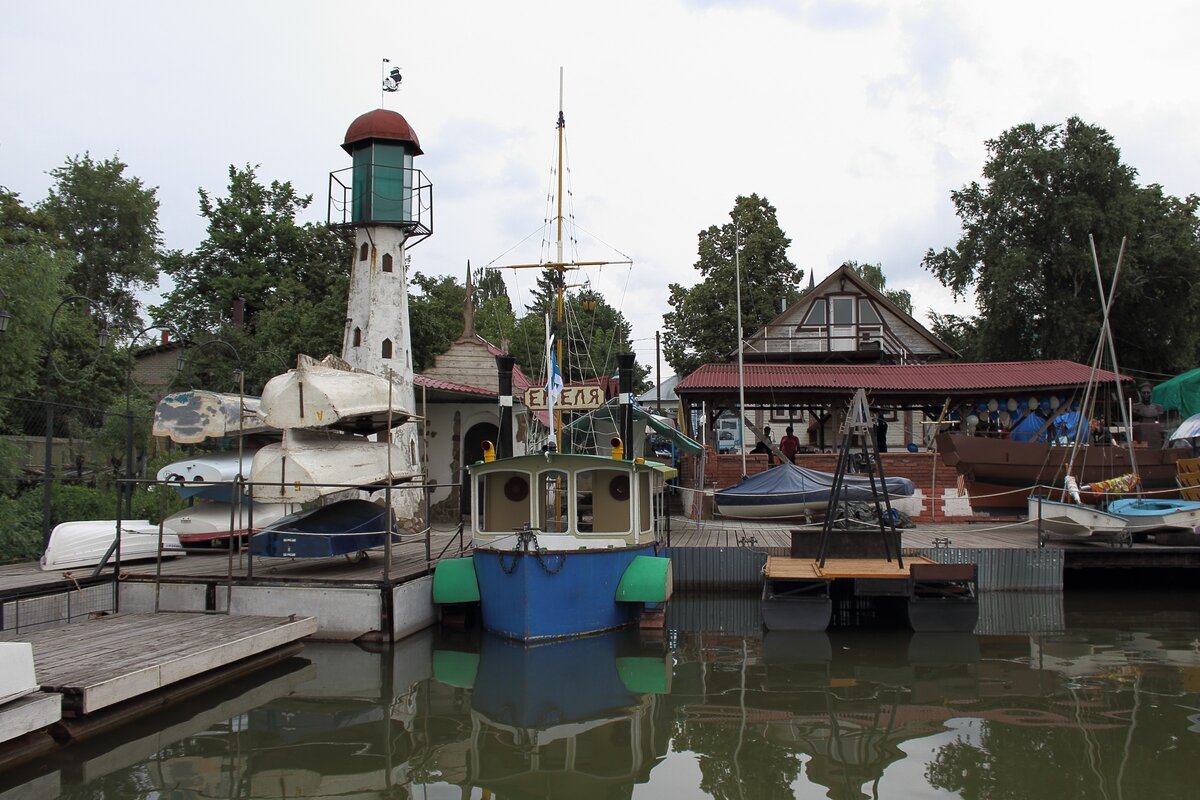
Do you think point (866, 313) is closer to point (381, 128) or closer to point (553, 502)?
point (381, 128)

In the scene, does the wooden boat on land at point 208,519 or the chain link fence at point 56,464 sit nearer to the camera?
the chain link fence at point 56,464

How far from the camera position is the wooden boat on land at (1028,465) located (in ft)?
74.5

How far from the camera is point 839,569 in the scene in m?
14.3

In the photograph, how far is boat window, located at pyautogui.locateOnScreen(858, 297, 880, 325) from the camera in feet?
115

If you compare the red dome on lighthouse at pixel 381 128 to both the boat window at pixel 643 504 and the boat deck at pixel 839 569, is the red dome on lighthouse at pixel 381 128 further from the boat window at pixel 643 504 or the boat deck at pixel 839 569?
the boat deck at pixel 839 569

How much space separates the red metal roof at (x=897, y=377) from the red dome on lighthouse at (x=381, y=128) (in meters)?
10.1

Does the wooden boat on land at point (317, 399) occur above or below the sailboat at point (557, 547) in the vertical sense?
above

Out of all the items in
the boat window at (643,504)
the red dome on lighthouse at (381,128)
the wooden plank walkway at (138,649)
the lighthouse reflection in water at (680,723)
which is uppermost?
the red dome on lighthouse at (381,128)

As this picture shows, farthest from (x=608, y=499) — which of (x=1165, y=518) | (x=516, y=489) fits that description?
(x=1165, y=518)

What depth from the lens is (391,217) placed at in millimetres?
21438

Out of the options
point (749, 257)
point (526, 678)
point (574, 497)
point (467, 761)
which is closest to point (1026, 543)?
point (574, 497)

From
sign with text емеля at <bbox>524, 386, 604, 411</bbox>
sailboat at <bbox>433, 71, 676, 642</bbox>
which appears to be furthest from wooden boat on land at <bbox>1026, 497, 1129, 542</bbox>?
sign with text емеля at <bbox>524, 386, 604, 411</bbox>

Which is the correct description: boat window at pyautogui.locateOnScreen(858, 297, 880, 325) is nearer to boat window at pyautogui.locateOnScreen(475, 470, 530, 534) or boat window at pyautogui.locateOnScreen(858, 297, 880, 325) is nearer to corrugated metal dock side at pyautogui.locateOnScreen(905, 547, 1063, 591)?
corrugated metal dock side at pyautogui.locateOnScreen(905, 547, 1063, 591)

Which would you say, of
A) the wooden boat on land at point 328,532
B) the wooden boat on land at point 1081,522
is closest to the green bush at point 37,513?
the wooden boat on land at point 328,532
